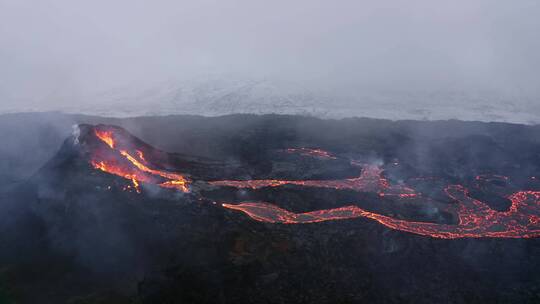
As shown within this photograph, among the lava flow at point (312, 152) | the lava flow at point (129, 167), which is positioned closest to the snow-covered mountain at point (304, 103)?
the lava flow at point (312, 152)

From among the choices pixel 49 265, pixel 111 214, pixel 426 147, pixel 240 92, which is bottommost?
pixel 49 265

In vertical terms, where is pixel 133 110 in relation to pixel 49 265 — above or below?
above

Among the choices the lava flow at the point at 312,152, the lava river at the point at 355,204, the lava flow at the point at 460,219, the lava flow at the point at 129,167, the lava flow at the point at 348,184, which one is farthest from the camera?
the lava flow at the point at 312,152

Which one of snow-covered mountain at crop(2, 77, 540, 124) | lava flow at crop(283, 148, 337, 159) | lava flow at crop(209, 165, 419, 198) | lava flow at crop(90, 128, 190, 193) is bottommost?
lava flow at crop(209, 165, 419, 198)

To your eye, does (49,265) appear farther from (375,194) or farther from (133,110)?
(133,110)

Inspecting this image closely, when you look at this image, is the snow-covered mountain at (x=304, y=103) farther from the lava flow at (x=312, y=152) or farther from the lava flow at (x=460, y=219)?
the lava flow at (x=460, y=219)

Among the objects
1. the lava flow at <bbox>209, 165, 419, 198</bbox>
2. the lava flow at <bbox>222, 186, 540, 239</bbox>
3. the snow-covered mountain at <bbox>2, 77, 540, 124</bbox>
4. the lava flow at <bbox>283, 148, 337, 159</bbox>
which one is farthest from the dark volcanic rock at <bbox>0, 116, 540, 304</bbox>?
the snow-covered mountain at <bbox>2, 77, 540, 124</bbox>

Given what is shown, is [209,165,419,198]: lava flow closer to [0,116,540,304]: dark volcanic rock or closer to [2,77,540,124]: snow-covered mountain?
[0,116,540,304]: dark volcanic rock

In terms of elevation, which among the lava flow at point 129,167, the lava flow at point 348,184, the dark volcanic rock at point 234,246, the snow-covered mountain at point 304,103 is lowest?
the dark volcanic rock at point 234,246

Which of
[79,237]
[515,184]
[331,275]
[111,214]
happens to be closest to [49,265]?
[79,237]
